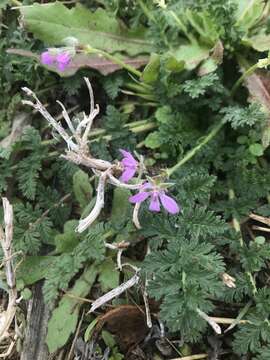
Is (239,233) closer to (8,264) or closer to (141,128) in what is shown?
(141,128)

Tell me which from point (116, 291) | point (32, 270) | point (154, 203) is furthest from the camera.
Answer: point (32, 270)

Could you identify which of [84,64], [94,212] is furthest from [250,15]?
[94,212]

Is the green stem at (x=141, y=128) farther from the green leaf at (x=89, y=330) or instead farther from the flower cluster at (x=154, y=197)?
the green leaf at (x=89, y=330)

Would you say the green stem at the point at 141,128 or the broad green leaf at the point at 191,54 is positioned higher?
the broad green leaf at the point at 191,54

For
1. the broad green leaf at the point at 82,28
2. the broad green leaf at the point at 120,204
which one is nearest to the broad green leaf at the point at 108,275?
the broad green leaf at the point at 120,204

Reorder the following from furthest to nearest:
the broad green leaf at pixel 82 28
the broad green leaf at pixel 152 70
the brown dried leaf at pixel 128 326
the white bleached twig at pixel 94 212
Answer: the broad green leaf at pixel 82 28
the broad green leaf at pixel 152 70
the brown dried leaf at pixel 128 326
the white bleached twig at pixel 94 212

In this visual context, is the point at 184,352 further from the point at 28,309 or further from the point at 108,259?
the point at 28,309

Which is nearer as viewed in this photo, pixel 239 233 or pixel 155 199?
pixel 155 199

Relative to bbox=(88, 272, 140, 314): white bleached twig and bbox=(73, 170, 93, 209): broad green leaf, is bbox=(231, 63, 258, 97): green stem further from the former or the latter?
bbox=(88, 272, 140, 314): white bleached twig
